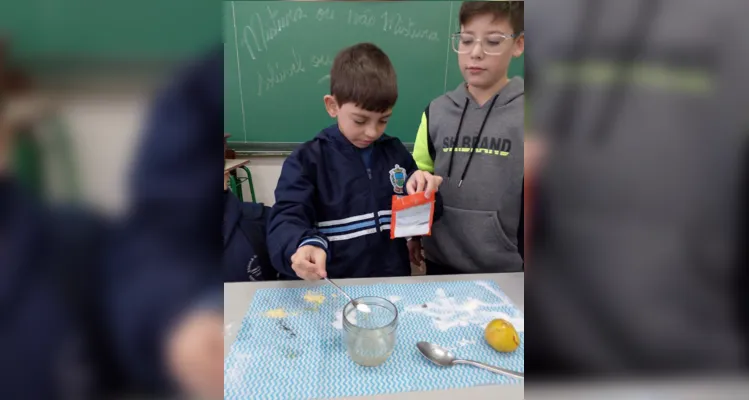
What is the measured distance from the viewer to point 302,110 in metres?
1.94

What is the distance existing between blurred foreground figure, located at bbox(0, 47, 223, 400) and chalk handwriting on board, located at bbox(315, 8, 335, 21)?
6.06ft

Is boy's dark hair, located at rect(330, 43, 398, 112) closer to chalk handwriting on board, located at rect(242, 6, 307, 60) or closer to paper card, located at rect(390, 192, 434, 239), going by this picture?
paper card, located at rect(390, 192, 434, 239)

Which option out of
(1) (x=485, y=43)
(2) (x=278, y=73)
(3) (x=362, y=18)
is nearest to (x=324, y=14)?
(3) (x=362, y=18)

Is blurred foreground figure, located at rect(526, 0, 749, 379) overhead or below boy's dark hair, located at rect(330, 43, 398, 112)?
below

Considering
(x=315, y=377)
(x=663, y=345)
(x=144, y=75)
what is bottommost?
(x=315, y=377)

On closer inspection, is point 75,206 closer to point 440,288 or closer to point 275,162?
point 440,288

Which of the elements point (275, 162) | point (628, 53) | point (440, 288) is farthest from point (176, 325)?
point (275, 162)

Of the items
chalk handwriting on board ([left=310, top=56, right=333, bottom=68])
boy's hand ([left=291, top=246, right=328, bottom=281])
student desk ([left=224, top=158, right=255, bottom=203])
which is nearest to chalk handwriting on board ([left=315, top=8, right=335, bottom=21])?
chalk handwriting on board ([left=310, top=56, right=333, bottom=68])

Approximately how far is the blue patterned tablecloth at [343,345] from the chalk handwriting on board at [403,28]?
138cm

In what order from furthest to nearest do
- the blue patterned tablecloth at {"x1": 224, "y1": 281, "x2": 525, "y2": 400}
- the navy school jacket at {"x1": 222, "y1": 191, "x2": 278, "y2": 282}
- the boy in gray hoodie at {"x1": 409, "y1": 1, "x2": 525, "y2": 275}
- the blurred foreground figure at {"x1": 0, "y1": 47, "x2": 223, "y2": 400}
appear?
the boy in gray hoodie at {"x1": 409, "y1": 1, "x2": 525, "y2": 275}, the navy school jacket at {"x1": 222, "y1": 191, "x2": 278, "y2": 282}, the blue patterned tablecloth at {"x1": 224, "y1": 281, "x2": 525, "y2": 400}, the blurred foreground figure at {"x1": 0, "y1": 47, "x2": 223, "y2": 400}

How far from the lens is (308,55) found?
189 cm

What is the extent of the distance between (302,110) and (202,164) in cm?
185

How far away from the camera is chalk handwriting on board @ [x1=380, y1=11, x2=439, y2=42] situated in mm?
1884

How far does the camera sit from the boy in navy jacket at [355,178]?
3.56ft
